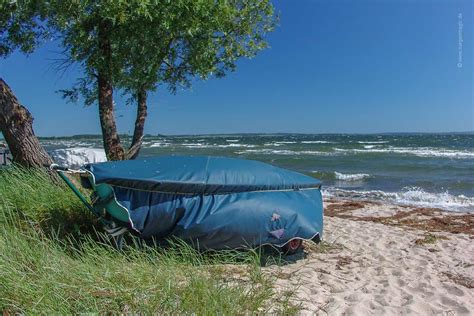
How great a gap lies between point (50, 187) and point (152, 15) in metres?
2.69

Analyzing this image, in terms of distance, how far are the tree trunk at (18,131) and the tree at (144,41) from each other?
4.27 ft

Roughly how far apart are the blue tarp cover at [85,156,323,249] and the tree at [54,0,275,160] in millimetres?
2274

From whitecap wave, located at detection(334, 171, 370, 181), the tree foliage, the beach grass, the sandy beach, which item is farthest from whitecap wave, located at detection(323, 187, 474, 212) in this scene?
the beach grass

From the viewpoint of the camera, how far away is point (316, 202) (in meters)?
5.28

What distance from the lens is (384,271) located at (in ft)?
16.1

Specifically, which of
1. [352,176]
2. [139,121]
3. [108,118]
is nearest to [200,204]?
[108,118]

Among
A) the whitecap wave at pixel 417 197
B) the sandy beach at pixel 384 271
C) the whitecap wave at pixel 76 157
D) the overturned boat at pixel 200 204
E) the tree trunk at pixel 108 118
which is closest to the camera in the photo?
the sandy beach at pixel 384 271

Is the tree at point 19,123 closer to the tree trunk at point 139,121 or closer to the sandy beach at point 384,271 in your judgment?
the tree trunk at point 139,121

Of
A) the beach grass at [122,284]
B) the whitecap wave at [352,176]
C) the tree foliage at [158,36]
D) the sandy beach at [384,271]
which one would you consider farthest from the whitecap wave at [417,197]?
the beach grass at [122,284]

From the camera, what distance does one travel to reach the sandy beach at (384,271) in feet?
12.5

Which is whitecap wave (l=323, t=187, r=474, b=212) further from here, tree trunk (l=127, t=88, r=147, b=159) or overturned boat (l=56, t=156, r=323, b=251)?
overturned boat (l=56, t=156, r=323, b=251)

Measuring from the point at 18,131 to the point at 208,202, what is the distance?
3.46 meters

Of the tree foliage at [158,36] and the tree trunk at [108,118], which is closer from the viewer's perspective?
the tree foliage at [158,36]

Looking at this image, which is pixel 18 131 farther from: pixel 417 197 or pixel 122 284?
pixel 417 197
